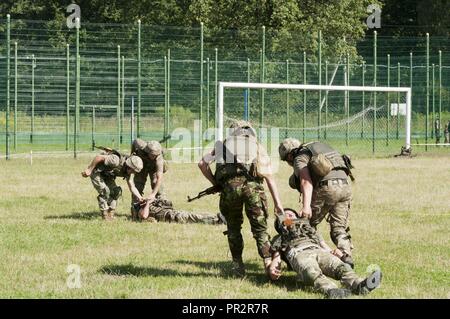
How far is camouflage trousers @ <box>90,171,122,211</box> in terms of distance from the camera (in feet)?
52.7

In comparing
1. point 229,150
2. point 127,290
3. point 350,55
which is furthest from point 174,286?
point 350,55

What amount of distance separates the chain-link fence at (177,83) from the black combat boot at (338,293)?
927 inches

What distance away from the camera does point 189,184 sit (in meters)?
22.6

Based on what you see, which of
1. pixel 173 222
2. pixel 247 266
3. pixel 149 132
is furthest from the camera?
pixel 149 132

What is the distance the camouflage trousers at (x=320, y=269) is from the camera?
31.1 ft

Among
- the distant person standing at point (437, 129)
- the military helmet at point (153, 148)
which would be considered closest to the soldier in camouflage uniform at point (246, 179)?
the military helmet at point (153, 148)

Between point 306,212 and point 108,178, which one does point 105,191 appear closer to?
point 108,178

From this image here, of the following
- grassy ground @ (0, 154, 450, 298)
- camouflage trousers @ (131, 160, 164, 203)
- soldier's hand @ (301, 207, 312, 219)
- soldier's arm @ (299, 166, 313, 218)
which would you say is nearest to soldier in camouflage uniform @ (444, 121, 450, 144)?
grassy ground @ (0, 154, 450, 298)

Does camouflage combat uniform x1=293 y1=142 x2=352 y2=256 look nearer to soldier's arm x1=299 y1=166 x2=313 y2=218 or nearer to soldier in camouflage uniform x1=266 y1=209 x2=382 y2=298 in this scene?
soldier's arm x1=299 y1=166 x2=313 y2=218

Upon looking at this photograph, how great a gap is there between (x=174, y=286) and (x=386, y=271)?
2.56m

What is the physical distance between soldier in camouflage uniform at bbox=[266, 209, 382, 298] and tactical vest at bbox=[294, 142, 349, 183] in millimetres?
710

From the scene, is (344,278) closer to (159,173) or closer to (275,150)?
(159,173)

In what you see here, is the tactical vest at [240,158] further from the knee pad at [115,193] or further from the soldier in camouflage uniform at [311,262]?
the knee pad at [115,193]
